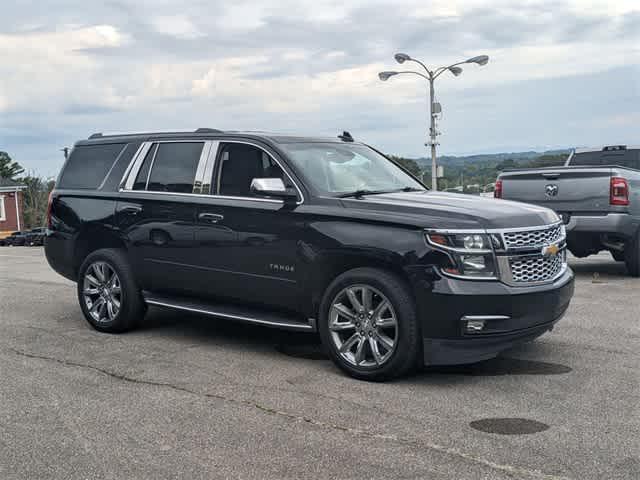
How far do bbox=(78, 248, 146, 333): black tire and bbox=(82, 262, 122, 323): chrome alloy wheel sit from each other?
4cm

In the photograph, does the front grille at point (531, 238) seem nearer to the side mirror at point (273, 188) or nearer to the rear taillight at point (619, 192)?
the side mirror at point (273, 188)

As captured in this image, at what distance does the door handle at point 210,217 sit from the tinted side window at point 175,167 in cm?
32

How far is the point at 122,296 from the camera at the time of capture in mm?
7480

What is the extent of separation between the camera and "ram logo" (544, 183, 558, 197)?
1097 centimetres

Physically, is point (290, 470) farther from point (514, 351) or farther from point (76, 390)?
point (514, 351)

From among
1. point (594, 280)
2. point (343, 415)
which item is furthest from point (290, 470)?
point (594, 280)

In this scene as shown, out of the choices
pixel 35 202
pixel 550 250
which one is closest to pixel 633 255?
pixel 550 250

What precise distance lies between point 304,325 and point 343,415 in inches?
54.8

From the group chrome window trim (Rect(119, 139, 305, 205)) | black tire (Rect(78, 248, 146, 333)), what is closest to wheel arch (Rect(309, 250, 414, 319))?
chrome window trim (Rect(119, 139, 305, 205))

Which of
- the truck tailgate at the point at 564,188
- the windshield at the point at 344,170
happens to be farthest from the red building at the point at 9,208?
the windshield at the point at 344,170

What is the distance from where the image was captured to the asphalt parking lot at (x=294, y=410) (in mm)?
4156

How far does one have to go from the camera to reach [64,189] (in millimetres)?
8312

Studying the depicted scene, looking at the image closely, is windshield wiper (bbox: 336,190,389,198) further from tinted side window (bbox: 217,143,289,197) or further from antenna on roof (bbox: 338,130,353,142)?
antenna on roof (bbox: 338,130,353,142)

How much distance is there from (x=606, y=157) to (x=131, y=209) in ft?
36.2
